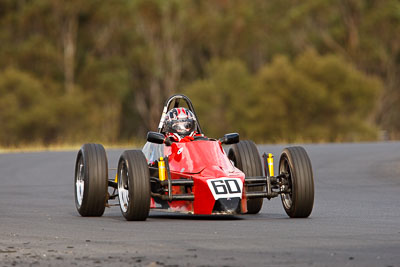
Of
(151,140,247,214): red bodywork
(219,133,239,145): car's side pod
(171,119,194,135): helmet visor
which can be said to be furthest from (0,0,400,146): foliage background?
(151,140,247,214): red bodywork

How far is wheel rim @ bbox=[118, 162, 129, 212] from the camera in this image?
13.5m

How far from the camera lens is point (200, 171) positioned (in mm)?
12984

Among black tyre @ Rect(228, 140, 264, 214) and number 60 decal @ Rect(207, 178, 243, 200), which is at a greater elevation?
black tyre @ Rect(228, 140, 264, 214)

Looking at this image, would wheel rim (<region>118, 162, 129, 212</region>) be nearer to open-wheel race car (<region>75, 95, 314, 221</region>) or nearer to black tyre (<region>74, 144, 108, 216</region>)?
open-wheel race car (<region>75, 95, 314, 221</region>)

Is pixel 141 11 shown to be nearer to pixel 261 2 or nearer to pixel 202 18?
pixel 202 18

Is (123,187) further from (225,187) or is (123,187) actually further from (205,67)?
(205,67)

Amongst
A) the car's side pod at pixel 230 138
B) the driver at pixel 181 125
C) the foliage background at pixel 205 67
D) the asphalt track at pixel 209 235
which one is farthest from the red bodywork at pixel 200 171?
the foliage background at pixel 205 67

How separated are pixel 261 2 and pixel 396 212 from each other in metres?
64.2

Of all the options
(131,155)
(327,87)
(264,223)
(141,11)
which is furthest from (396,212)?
(141,11)

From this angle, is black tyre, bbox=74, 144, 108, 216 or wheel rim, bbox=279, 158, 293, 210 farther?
black tyre, bbox=74, 144, 108, 216

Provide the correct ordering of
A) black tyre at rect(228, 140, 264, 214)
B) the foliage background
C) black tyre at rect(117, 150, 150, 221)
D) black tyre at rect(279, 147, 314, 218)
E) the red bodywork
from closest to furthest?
the red bodywork → black tyre at rect(117, 150, 150, 221) → black tyre at rect(279, 147, 314, 218) → black tyre at rect(228, 140, 264, 214) → the foliage background

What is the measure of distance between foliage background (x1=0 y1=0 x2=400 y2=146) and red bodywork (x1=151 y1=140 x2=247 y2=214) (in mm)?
47336

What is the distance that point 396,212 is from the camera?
14227mm

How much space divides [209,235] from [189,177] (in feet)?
7.13
